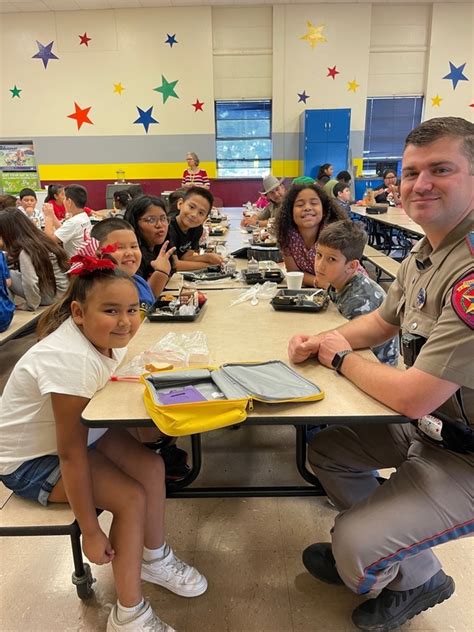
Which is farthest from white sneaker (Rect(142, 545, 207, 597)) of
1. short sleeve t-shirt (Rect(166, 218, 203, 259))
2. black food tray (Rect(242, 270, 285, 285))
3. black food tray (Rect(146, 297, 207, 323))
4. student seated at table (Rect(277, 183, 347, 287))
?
short sleeve t-shirt (Rect(166, 218, 203, 259))

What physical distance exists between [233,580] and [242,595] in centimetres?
7

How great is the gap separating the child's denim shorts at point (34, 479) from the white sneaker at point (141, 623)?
1.29ft

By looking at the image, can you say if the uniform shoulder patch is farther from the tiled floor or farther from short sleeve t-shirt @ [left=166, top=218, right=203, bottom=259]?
short sleeve t-shirt @ [left=166, top=218, right=203, bottom=259]

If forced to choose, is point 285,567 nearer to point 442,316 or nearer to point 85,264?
point 442,316

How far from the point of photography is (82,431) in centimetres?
115

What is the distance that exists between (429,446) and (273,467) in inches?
38.6

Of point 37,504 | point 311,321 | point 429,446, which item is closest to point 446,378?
point 429,446

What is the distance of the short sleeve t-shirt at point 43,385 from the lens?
114cm

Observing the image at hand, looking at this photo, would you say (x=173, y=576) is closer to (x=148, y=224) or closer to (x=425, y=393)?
(x=425, y=393)

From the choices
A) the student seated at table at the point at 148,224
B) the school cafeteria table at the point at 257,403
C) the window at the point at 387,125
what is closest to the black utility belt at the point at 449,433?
the school cafeteria table at the point at 257,403

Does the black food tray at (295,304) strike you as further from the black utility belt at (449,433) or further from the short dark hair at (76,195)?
the short dark hair at (76,195)

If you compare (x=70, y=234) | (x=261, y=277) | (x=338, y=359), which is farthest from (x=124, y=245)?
(x=70, y=234)

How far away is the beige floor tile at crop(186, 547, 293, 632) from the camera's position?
Result: 4.41 feet

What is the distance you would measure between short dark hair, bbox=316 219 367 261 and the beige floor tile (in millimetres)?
1173
